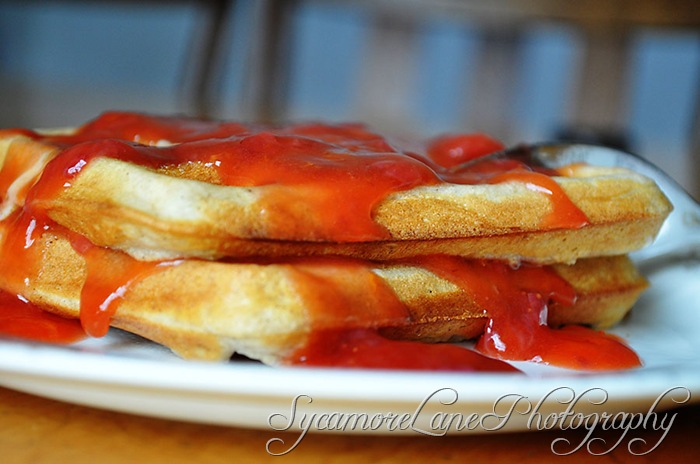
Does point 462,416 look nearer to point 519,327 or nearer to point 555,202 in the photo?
point 519,327

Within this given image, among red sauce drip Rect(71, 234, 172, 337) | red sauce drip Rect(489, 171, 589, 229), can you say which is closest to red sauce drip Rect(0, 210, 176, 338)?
red sauce drip Rect(71, 234, 172, 337)

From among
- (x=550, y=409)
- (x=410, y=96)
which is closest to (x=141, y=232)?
(x=550, y=409)

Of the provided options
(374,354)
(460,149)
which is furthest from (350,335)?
(460,149)

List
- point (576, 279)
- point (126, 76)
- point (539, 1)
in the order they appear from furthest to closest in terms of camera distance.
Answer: point (126, 76) → point (539, 1) → point (576, 279)

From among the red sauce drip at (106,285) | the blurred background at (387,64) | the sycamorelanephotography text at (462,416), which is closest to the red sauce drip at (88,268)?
the red sauce drip at (106,285)

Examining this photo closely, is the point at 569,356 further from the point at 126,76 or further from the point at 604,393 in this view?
the point at 126,76

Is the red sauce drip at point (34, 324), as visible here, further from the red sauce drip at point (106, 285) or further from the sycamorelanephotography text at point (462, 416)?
the sycamorelanephotography text at point (462, 416)
